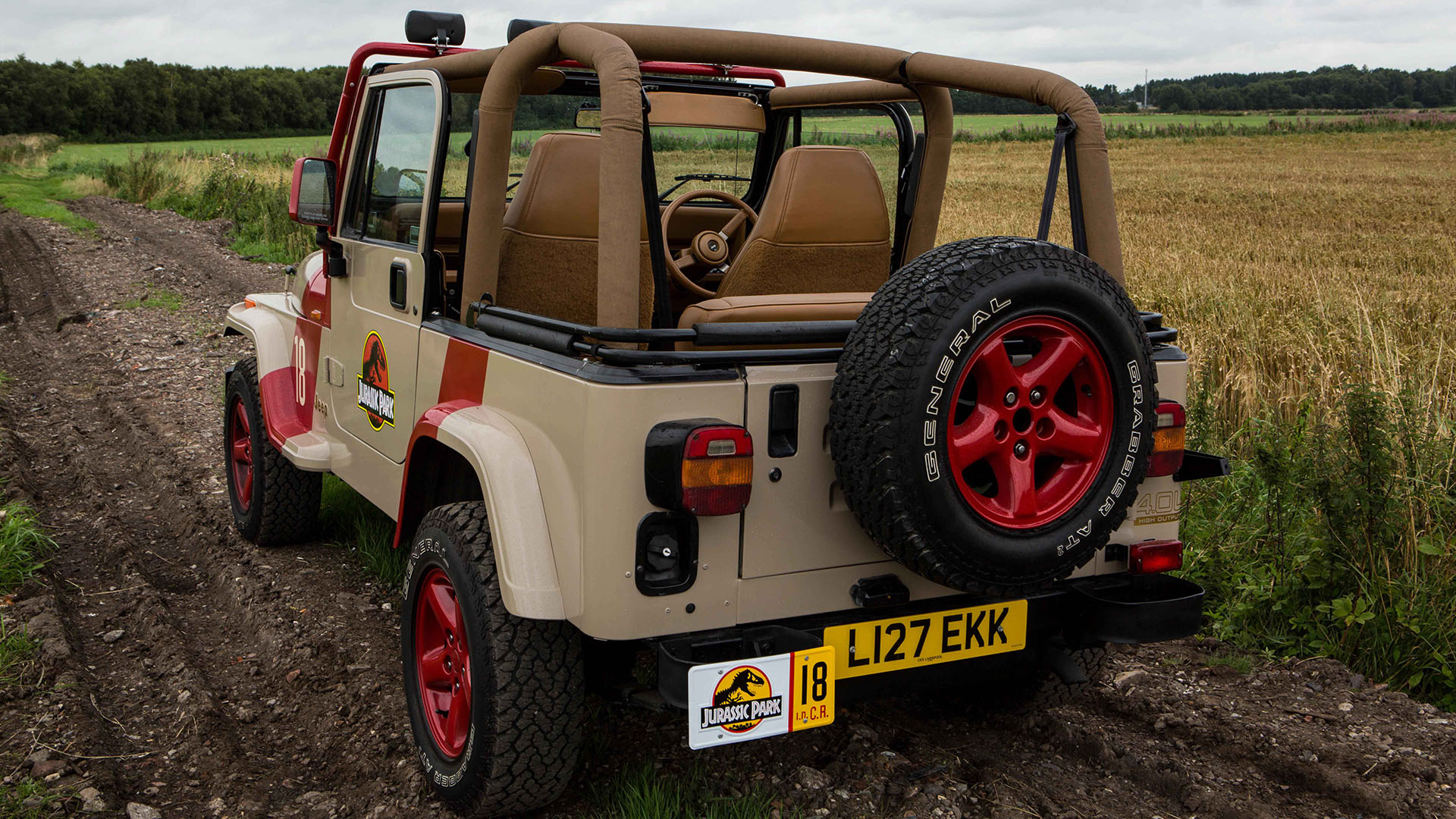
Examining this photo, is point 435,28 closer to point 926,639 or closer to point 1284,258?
point 926,639

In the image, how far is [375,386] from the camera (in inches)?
152

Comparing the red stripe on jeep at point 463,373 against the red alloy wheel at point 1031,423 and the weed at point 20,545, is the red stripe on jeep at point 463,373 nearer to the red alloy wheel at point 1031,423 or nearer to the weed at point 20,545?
the red alloy wheel at point 1031,423

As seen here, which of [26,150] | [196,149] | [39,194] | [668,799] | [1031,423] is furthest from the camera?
[196,149]

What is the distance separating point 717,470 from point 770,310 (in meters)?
0.75

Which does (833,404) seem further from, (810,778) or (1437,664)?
(1437,664)

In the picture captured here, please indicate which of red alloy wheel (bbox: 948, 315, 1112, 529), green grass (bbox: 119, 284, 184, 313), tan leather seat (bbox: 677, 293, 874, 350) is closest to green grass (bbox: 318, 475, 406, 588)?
tan leather seat (bbox: 677, 293, 874, 350)

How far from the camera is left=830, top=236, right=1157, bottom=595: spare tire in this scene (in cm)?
237

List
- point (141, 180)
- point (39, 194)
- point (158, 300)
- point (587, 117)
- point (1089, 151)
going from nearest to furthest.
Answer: point (1089, 151) → point (587, 117) → point (158, 300) → point (141, 180) → point (39, 194)

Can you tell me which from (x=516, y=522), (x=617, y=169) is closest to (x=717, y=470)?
(x=516, y=522)

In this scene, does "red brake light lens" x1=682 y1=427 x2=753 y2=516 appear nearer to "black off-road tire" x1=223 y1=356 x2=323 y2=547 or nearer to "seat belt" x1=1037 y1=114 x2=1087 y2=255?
"seat belt" x1=1037 y1=114 x2=1087 y2=255

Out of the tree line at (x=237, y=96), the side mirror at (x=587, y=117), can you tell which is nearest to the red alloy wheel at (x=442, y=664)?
the side mirror at (x=587, y=117)

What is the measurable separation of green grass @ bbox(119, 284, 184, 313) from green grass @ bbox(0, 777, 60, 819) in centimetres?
971

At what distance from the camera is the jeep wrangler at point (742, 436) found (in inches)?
95.7

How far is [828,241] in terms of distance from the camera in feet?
11.9
